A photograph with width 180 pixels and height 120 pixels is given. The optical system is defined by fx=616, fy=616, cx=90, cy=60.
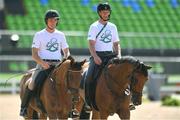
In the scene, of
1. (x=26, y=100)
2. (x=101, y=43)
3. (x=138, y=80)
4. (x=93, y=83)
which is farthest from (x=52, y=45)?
(x=138, y=80)

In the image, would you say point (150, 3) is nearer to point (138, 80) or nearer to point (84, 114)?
point (84, 114)

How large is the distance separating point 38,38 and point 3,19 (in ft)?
102

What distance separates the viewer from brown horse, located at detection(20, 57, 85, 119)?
11.3 m

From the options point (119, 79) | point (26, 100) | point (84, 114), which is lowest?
point (84, 114)

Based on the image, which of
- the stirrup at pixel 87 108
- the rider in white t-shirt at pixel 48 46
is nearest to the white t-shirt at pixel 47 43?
the rider in white t-shirt at pixel 48 46

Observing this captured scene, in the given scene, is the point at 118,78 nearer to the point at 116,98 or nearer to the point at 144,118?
the point at 116,98

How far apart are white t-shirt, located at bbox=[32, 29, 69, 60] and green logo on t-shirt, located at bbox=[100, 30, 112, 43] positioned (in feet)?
3.08

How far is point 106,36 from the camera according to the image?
1205 cm

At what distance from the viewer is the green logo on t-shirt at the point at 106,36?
474 inches

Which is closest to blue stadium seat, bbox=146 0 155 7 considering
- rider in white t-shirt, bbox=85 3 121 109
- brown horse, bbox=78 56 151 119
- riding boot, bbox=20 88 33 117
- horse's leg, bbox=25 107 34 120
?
horse's leg, bbox=25 107 34 120

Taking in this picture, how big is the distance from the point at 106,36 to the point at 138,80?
1.68m

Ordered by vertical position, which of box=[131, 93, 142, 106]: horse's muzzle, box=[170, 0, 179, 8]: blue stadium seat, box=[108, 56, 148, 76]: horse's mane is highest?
box=[170, 0, 179, 8]: blue stadium seat

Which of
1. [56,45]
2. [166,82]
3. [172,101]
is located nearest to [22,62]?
[166,82]

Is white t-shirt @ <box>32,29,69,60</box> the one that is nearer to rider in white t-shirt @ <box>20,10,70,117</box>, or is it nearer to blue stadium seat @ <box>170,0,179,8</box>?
rider in white t-shirt @ <box>20,10,70,117</box>
